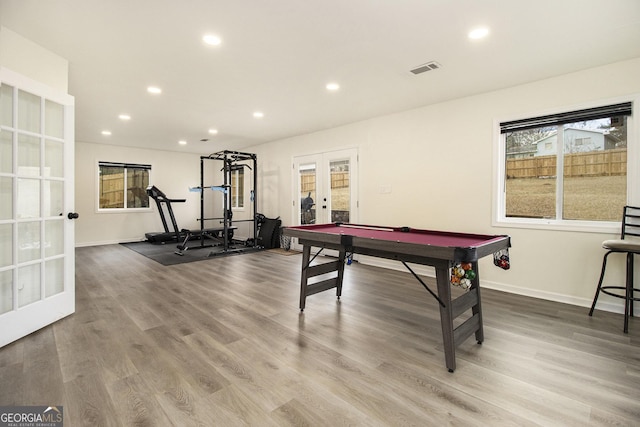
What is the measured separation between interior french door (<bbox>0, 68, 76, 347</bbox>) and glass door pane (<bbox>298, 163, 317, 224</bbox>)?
13.2 feet

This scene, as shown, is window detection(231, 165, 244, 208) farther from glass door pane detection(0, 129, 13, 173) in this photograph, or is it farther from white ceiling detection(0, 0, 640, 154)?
glass door pane detection(0, 129, 13, 173)

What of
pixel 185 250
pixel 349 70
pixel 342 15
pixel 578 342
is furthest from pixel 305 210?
pixel 578 342

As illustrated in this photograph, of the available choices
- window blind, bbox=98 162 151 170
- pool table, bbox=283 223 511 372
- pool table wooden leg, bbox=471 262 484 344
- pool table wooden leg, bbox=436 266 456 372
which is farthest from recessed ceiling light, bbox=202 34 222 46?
window blind, bbox=98 162 151 170

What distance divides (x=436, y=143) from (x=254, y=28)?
293cm

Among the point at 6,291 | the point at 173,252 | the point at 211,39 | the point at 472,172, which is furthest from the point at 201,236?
the point at 472,172

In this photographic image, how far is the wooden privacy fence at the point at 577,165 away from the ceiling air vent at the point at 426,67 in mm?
1660

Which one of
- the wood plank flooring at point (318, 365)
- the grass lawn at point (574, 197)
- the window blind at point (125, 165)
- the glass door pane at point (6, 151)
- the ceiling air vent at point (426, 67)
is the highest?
the ceiling air vent at point (426, 67)

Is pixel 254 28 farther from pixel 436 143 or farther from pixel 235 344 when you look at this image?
pixel 436 143

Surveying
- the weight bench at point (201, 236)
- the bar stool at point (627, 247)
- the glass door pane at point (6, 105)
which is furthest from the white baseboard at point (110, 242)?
the bar stool at point (627, 247)

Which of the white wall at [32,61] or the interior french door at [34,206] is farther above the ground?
the white wall at [32,61]

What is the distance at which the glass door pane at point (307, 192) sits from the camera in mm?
6207

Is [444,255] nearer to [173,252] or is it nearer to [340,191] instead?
[340,191]

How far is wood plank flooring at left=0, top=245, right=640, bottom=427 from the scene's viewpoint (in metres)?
1.57

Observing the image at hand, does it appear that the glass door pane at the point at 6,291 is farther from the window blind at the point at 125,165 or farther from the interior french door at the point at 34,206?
the window blind at the point at 125,165
